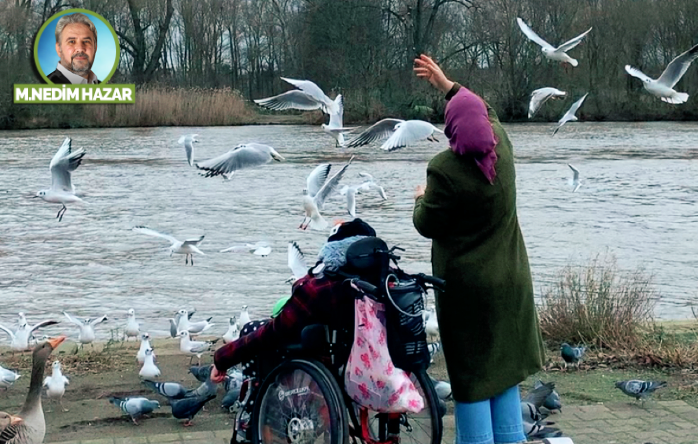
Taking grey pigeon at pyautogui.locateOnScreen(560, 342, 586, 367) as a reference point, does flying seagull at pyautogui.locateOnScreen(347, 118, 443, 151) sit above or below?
above

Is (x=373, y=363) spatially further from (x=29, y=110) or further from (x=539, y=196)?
(x=29, y=110)

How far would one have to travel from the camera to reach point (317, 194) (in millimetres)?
6496

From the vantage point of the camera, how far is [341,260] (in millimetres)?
3721

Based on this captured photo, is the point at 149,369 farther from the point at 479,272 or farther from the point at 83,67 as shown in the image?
the point at 83,67

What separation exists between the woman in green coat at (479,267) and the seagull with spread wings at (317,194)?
8.34 feet

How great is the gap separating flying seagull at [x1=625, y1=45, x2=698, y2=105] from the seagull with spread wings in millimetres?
2156

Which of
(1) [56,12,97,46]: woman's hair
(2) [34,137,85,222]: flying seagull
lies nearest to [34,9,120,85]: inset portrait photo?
(1) [56,12,97,46]: woman's hair

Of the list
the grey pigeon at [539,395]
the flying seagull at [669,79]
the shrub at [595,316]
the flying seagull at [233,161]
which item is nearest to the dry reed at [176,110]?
the shrub at [595,316]

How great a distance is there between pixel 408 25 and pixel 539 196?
16.1 metres

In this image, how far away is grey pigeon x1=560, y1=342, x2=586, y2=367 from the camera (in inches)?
248

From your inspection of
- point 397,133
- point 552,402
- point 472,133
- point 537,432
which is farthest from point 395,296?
point 397,133

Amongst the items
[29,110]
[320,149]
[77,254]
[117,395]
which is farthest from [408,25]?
[117,395]

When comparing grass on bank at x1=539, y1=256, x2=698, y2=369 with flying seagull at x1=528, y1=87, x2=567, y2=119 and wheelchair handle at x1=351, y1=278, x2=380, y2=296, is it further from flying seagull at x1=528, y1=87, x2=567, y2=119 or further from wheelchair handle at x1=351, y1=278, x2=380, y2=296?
wheelchair handle at x1=351, y1=278, x2=380, y2=296

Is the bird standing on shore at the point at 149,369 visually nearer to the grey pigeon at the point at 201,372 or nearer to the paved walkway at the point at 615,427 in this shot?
the grey pigeon at the point at 201,372
